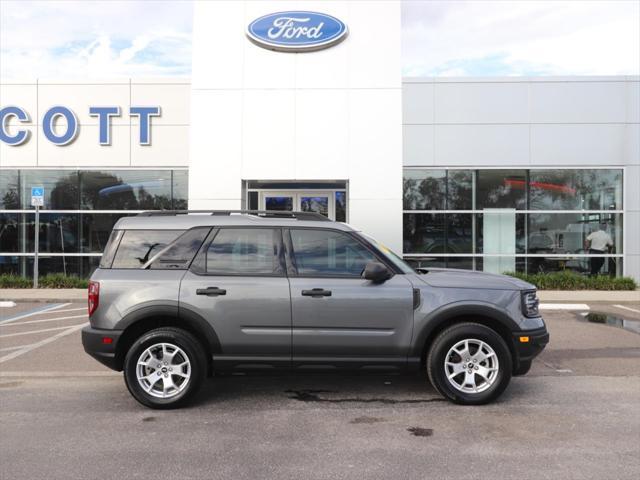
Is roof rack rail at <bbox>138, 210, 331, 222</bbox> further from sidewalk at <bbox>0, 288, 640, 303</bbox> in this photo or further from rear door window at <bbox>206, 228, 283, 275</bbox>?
sidewalk at <bbox>0, 288, 640, 303</bbox>

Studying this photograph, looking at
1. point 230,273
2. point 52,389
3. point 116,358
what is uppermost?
point 230,273

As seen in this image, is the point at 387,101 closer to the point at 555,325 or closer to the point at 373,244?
the point at 555,325

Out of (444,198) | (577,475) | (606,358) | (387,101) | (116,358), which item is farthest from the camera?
(444,198)

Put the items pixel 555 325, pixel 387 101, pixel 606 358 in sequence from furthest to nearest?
pixel 387 101 → pixel 555 325 → pixel 606 358

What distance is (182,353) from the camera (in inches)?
207

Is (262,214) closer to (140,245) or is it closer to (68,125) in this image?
(140,245)

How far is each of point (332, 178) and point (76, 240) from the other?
8.87 m

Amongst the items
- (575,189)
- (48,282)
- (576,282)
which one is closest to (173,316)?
(48,282)

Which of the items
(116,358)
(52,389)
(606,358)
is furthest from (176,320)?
(606,358)

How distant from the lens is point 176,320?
538cm

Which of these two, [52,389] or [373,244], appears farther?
[52,389]

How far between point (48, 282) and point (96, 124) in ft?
16.1

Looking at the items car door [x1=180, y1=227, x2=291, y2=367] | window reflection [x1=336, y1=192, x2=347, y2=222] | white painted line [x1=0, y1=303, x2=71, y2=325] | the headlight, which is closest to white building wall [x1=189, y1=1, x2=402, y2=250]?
window reflection [x1=336, y1=192, x2=347, y2=222]

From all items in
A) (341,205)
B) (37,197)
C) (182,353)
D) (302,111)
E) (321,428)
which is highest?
(302,111)
